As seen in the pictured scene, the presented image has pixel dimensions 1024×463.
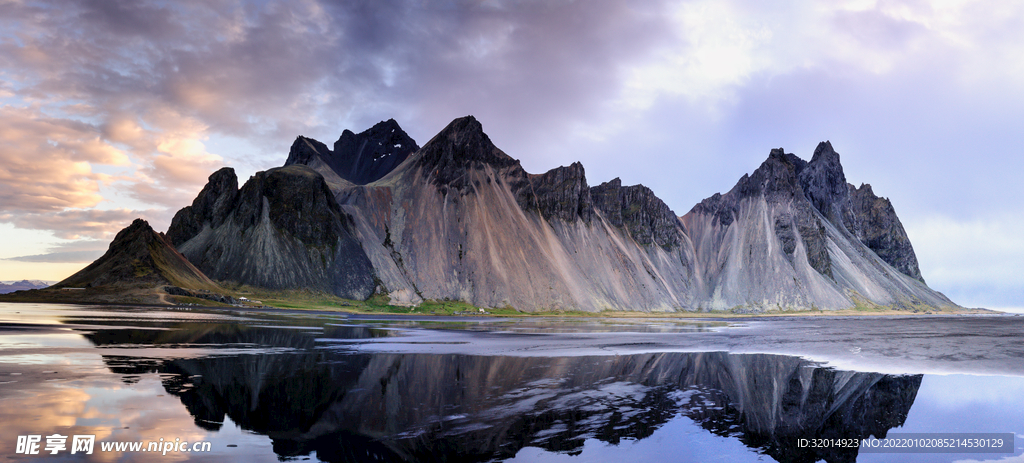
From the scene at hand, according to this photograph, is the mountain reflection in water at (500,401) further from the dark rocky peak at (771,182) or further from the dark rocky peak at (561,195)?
the dark rocky peak at (771,182)

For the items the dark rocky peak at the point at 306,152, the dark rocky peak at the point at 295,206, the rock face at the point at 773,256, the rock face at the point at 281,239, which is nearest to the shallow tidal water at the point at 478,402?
the rock face at the point at 281,239

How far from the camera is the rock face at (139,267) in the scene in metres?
98.7

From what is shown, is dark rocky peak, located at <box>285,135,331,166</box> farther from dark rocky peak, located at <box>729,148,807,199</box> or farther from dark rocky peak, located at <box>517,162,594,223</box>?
dark rocky peak, located at <box>729,148,807,199</box>

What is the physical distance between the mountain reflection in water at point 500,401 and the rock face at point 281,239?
302 ft

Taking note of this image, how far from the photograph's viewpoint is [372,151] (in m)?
191

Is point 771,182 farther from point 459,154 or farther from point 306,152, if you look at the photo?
point 306,152

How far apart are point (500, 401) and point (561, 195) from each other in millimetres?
143241

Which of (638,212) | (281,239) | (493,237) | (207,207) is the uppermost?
(638,212)

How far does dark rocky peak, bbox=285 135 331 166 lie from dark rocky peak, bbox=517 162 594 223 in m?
74.9

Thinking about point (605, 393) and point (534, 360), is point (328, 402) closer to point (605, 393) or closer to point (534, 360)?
point (605, 393)

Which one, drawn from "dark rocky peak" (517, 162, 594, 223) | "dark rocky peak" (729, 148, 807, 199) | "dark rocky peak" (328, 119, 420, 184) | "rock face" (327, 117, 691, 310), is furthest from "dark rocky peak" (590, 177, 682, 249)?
"dark rocky peak" (328, 119, 420, 184)

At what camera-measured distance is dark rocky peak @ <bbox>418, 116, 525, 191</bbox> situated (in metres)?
144

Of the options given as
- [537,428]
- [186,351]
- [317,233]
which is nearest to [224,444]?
[537,428]

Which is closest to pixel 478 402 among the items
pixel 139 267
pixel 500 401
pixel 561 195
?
pixel 500 401
